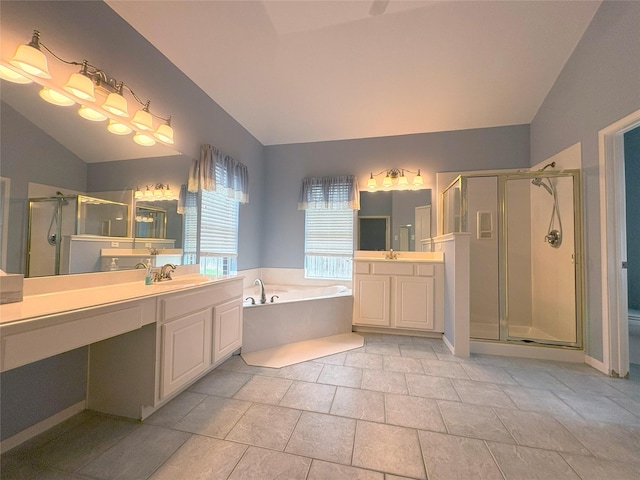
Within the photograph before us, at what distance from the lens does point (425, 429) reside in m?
1.42

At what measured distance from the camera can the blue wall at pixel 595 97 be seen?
1.91 metres

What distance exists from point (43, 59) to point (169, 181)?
101 centimetres

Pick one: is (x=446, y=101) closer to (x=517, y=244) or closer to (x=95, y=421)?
(x=517, y=244)

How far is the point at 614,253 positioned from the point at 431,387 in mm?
1917

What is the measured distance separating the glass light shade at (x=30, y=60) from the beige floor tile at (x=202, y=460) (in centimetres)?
207

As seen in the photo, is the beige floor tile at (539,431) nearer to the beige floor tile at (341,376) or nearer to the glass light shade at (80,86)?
the beige floor tile at (341,376)

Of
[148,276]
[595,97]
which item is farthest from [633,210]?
[148,276]

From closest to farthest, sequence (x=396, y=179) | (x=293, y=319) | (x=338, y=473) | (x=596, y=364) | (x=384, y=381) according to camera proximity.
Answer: (x=338, y=473)
(x=384, y=381)
(x=596, y=364)
(x=293, y=319)
(x=396, y=179)

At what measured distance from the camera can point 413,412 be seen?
1.56 metres

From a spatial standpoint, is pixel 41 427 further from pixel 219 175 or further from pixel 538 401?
pixel 538 401

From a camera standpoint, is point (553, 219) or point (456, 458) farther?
point (553, 219)

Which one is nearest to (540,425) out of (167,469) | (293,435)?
(293,435)

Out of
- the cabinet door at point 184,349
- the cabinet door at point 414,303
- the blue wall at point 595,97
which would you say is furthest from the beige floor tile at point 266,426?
the blue wall at point 595,97

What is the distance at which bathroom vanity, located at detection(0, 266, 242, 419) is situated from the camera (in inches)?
37.6
